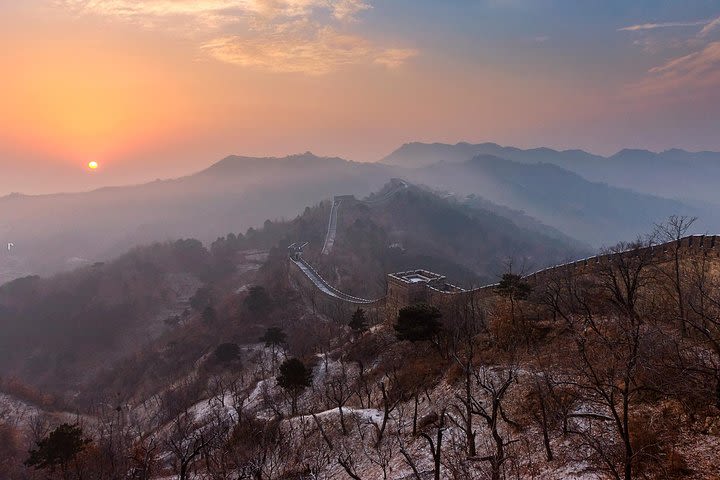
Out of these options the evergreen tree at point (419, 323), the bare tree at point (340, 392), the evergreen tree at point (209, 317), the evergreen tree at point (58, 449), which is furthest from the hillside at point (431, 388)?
the evergreen tree at point (58, 449)

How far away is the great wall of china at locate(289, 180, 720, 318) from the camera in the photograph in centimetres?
2702

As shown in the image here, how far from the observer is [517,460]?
16.3 m

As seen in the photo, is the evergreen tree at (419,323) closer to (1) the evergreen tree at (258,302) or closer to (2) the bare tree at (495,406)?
(2) the bare tree at (495,406)

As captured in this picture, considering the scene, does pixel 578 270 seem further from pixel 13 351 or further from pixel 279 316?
pixel 13 351

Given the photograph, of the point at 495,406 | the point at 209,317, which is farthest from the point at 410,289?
the point at 209,317

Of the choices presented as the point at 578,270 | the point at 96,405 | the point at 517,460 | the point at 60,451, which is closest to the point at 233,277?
the point at 96,405

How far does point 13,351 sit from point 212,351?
176 feet

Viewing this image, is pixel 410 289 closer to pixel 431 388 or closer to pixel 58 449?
pixel 431 388

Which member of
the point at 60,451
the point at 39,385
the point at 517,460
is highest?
the point at 517,460

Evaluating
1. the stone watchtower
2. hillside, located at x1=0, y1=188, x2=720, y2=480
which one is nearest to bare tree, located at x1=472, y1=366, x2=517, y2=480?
hillside, located at x1=0, y1=188, x2=720, y2=480

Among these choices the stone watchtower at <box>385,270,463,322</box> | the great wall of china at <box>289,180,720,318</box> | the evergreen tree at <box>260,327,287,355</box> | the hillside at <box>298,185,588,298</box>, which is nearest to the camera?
the great wall of china at <box>289,180,720,318</box>

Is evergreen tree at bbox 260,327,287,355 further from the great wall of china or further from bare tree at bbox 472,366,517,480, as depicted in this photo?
bare tree at bbox 472,366,517,480

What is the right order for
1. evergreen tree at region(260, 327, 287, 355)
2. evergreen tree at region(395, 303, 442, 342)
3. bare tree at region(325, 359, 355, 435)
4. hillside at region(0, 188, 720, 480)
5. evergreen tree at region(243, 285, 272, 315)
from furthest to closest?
evergreen tree at region(243, 285, 272, 315)
evergreen tree at region(260, 327, 287, 355)
evergreen tree at region(395, 303, 442, 342)
bare tree at region(325, 359, 355, 435)
hillside at region(0, 188, 720, 480)

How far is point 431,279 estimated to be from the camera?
47.5 metres
